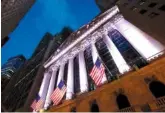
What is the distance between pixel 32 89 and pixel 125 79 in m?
22.6

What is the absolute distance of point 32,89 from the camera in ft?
106

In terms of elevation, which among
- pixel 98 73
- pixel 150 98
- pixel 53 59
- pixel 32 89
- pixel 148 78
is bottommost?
pixel 150 98

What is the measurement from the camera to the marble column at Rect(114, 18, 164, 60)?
639 inches

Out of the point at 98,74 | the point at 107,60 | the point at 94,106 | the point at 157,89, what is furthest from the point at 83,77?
the point at 157,89

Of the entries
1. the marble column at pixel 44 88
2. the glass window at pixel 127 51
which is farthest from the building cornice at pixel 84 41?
the glass window at pixel 127 51

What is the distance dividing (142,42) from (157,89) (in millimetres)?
6743

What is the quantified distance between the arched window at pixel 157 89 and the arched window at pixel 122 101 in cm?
234

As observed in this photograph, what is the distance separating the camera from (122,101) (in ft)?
47.7

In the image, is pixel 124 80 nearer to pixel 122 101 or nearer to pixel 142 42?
pixel 122 101

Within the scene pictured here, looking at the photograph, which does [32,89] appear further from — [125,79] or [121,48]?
[125,79]

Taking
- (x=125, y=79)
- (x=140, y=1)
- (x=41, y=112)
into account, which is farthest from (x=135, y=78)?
(x=140, y=1)

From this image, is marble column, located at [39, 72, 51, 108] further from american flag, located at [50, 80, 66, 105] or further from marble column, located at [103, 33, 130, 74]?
marble column, located at [103, 33, 130, 74]

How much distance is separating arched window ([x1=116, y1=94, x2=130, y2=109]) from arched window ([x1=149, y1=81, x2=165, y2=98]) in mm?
2345

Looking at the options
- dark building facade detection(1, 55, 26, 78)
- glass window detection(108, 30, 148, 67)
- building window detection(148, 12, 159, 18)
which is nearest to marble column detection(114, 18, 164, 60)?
glass window detection(108, 30, 148, 67)
